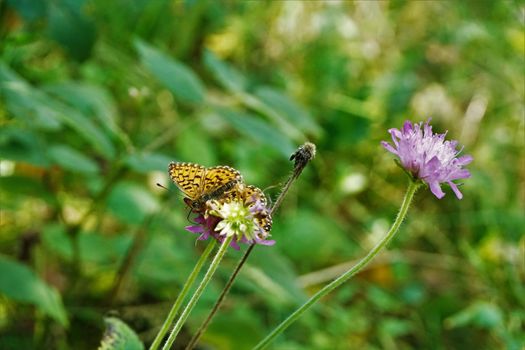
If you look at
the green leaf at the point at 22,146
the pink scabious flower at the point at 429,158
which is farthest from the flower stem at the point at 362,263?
the green leaf at the point at 22,146

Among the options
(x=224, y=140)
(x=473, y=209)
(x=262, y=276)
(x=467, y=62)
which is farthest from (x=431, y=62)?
(x=262, y=276)

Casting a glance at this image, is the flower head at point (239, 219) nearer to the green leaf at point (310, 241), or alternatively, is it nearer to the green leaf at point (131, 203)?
the green leaf at point (131, 203)

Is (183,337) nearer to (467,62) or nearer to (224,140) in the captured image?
(224,140)

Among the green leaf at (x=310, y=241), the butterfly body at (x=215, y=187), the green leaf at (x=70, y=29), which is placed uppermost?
the green leaf at (x=310, y=241)

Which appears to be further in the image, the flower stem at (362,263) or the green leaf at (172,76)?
the green leaf at (172,76)

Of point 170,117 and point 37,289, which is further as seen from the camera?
point 170,117

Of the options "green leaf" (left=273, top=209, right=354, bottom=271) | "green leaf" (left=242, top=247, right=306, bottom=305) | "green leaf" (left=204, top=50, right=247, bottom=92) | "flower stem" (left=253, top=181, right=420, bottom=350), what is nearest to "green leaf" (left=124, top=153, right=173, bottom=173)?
"green leaf" (left=242, top=247, right=306, bottom=305)

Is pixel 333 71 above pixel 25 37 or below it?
above

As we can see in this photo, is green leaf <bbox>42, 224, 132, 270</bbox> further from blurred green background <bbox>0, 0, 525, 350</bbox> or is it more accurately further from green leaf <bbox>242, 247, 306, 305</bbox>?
green leaf <bbox>242, 247, 306, 305</bbox>
